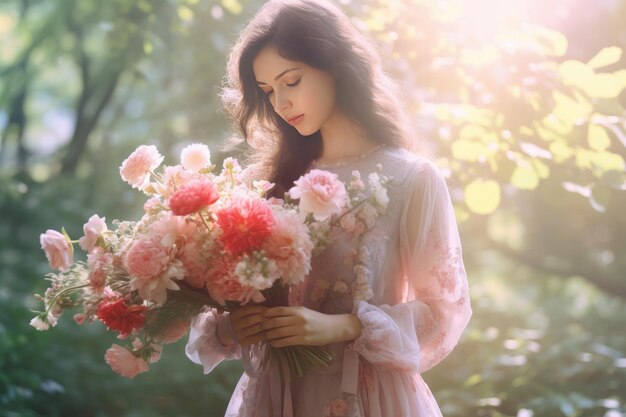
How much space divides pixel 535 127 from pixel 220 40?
2197mm

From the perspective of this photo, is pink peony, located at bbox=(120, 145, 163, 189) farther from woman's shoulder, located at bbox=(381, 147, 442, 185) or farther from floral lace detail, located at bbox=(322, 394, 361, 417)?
floral lace detail, located at bbox=(322, 394, 361, 417)

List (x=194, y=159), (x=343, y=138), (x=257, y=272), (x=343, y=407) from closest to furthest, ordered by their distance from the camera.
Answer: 1. (x=257, y=272)
2. (x=343, y=407)
3. (x=194, y=159)
4. (x=343, y=138)

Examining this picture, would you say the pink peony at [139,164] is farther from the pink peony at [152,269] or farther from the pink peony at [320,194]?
the pink peony at [320,194]

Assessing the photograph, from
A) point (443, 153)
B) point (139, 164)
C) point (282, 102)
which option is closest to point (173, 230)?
point (139, 164)

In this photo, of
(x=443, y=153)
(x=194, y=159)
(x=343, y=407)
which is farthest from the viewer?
(x=443, y=153)

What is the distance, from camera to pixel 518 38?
10.4 ft

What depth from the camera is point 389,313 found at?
188 cm

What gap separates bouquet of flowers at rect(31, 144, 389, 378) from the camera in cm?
170

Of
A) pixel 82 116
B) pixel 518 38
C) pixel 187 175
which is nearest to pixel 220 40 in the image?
pixel 518 38

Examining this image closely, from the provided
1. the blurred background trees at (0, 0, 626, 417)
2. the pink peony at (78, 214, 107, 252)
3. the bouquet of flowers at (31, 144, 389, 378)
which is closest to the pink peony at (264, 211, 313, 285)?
the bouquet of flowers at (31, 144, 389, 378)

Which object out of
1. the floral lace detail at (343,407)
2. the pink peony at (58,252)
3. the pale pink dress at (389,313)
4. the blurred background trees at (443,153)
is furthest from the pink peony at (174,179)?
the blurred background trees at (443,153)

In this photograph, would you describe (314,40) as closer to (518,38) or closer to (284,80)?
(284,80)

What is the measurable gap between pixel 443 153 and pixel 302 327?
2392mm

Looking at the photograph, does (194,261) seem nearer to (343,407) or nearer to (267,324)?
(267,324)
